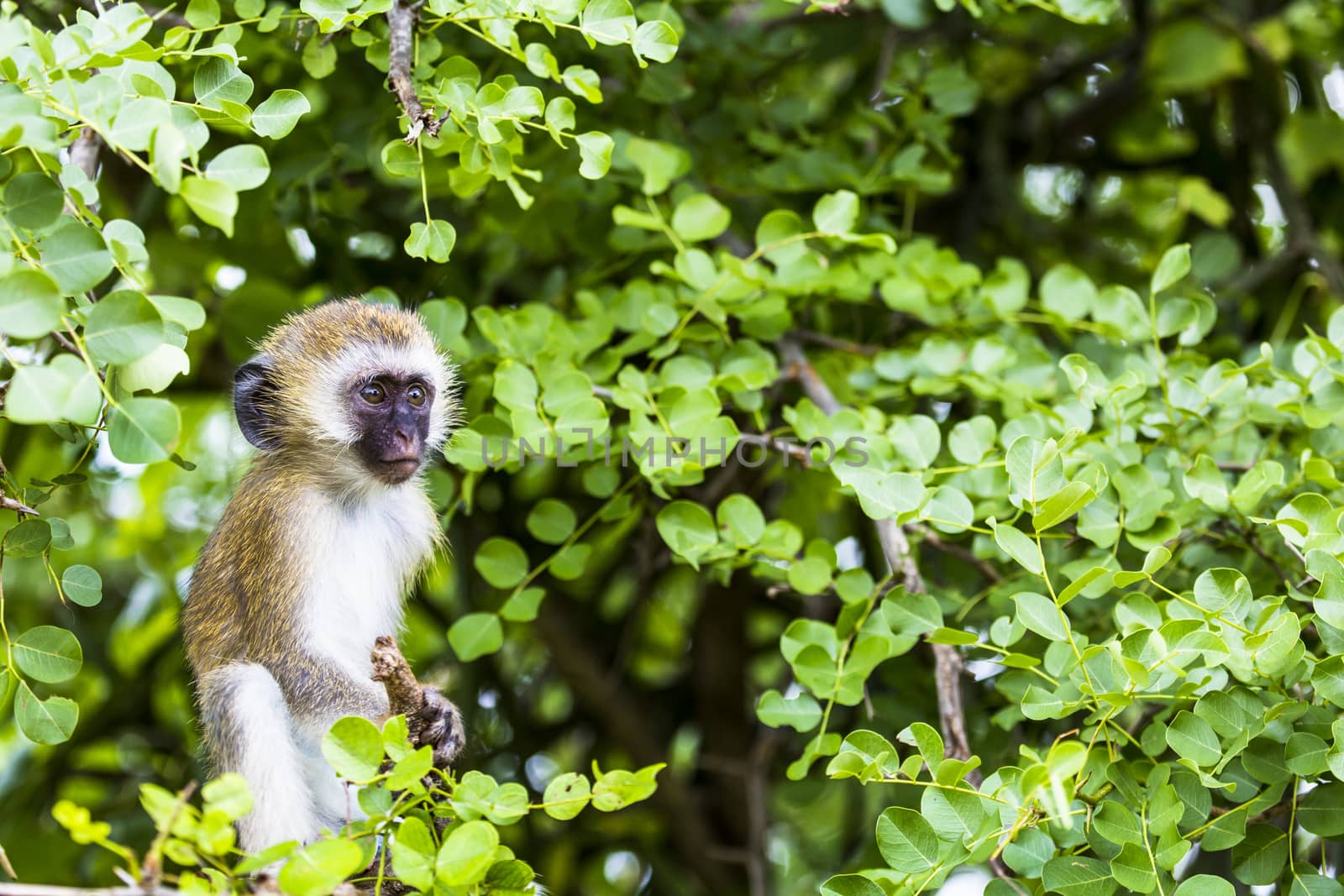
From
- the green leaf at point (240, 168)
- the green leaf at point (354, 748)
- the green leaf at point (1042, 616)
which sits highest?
the green leaf at point (240, 168)

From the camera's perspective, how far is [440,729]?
2699 millimetres

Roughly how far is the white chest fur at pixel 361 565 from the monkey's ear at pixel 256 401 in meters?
0.26

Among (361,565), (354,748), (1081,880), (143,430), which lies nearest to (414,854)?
(354,748)

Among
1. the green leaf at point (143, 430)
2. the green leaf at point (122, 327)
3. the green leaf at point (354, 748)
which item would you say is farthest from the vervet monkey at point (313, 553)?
the green leaf at point (122, 327)

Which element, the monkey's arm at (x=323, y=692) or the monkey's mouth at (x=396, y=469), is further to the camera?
the monkey's mouth at (x=396, y=469)

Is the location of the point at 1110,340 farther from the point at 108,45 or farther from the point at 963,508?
the point at 108,45

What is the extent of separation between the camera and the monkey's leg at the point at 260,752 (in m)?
2.71

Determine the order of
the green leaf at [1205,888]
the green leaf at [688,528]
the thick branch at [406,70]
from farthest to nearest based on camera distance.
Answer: the green leaf at [688,528] < the thick branch at [406,70] < the green leaf at [1205,888]

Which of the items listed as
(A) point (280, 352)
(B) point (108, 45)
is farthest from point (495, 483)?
(B) point (108, 45)

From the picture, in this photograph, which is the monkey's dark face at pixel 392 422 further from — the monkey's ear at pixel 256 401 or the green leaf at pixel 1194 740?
the green leaf at pixel 1194 740

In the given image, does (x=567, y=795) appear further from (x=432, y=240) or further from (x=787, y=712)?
(x=432, y=240)

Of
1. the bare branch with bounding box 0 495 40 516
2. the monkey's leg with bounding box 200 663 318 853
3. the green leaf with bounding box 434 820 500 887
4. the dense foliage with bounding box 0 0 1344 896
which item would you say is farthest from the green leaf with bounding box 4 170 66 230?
the monkey's leg with bounding box 200 663 318 853

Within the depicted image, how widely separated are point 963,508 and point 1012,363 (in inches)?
35.0

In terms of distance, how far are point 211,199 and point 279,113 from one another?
1.58 ft
